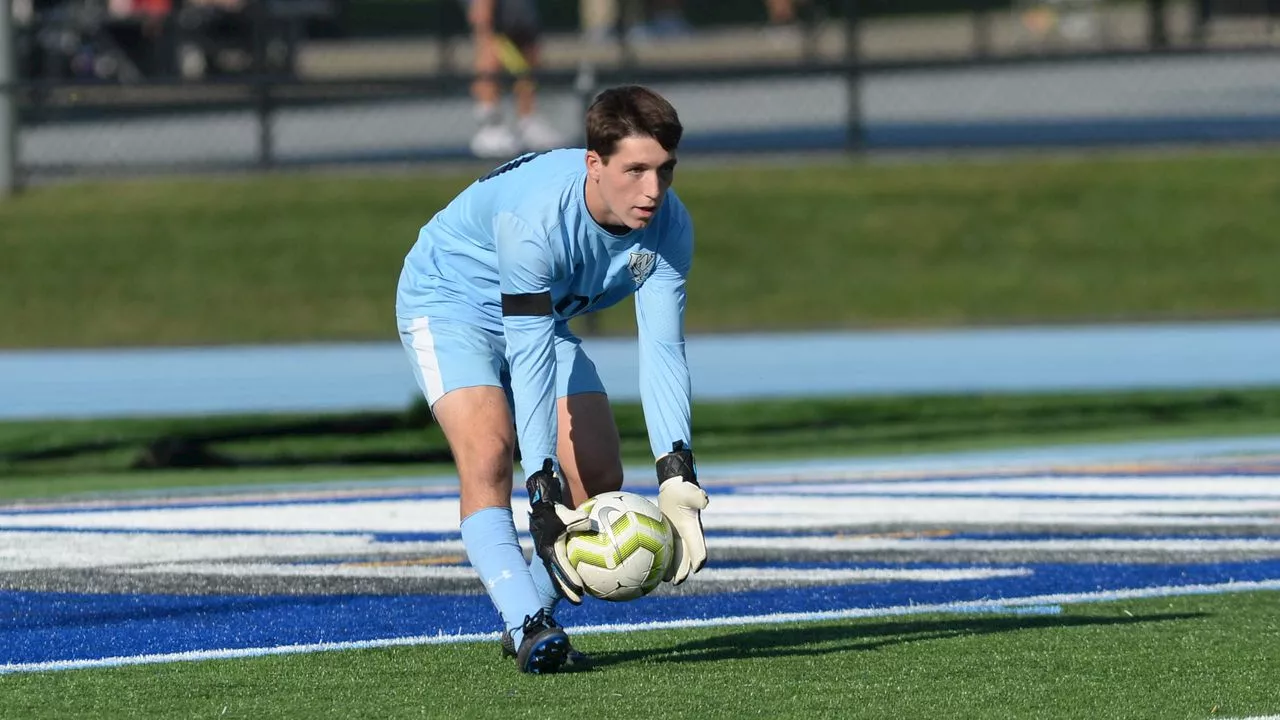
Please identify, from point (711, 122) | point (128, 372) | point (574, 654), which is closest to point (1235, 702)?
point (574, 654)

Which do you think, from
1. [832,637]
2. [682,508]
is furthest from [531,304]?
[832,637]

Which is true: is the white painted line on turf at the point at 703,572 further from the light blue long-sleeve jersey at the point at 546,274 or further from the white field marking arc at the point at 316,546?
the light blue long-sleeve jersey at the point at 546,274

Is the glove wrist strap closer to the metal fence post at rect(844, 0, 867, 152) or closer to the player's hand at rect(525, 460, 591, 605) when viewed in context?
the player's hand at rect(525, 460, 591, 605)

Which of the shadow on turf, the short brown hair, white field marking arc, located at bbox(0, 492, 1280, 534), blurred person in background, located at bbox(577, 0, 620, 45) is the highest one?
the short brown hair

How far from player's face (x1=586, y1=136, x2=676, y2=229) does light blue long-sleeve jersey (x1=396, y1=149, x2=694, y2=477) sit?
0.45 ft

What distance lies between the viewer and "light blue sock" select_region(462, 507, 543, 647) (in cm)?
630

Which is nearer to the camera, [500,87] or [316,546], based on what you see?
[316,546]

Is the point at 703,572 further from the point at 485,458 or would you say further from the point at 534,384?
the point at 534,384

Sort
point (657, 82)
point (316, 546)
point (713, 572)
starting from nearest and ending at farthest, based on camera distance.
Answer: point (713, 572) → point (316, 546) → point (657, 82)

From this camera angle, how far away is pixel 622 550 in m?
6.18

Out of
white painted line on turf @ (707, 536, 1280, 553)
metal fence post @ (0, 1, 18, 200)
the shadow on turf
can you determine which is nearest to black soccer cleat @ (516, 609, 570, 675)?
the shadow on turf

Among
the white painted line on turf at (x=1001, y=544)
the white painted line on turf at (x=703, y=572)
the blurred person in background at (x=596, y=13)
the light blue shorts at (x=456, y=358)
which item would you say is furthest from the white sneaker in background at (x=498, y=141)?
the light blue shorts at (x=456, y=358)

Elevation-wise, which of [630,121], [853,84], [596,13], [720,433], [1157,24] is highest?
[630,121]

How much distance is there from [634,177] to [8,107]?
43.1 feet
